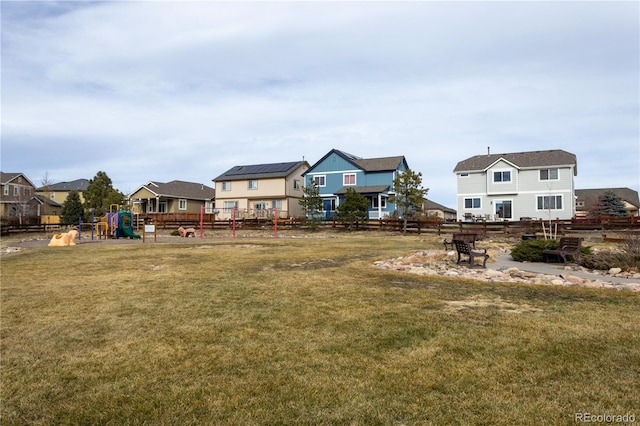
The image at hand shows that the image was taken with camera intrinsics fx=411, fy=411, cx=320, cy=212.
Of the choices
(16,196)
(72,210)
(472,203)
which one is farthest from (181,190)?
(472,203)

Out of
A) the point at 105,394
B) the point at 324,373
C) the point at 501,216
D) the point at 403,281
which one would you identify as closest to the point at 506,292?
the point at 403,281

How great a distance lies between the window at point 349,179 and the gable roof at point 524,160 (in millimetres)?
11104

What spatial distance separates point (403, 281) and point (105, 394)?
7121mm

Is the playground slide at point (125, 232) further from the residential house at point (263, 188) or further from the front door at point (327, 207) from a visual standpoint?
the front door at point (327, 207)

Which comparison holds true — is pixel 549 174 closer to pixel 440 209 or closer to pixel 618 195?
pixel 440 209

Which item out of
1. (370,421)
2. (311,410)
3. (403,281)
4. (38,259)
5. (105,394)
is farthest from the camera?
(38,259)

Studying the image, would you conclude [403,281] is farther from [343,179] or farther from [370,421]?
[343,179]

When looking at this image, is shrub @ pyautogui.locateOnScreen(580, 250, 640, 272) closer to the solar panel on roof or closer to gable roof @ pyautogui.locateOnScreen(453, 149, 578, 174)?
gable roof @ pyautogui.locateOnScreen(453, 149, 578, 174)

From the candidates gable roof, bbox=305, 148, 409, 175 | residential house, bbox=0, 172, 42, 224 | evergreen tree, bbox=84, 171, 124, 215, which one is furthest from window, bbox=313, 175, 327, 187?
residential house, bbox=0, 172, 42, 224

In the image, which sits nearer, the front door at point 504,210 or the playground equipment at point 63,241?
the playground equipment at point 63,241

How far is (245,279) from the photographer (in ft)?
34.3

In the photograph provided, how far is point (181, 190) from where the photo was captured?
5841cm

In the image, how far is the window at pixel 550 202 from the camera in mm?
40188

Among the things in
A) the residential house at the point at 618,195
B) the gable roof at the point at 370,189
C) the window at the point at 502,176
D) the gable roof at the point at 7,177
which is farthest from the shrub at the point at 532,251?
the gable roof at the point at 7,177
